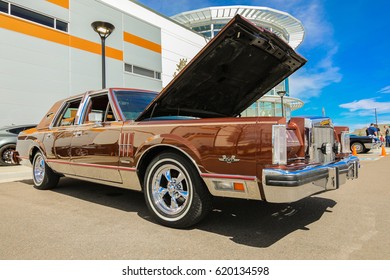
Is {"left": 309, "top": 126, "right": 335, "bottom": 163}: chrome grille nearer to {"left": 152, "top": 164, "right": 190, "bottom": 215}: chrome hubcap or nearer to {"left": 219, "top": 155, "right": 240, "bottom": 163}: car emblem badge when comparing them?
{"left": 219, "top": 155, "right": 240, "bottom": 163}: car emblem badge

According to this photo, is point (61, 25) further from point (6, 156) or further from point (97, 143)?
point (97, 143)

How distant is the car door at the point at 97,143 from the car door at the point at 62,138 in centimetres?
20

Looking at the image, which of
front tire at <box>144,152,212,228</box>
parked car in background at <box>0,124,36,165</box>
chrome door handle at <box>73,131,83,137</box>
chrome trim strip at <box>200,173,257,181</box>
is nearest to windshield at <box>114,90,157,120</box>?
chrome door handle at <box>73,131,83,137</box>

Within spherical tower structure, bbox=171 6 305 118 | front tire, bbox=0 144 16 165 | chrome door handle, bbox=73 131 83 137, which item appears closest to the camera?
chrome door handle, bbox=73 131 83 137

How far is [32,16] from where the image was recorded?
1330 centimetres

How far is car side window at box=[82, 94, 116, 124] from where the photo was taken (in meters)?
3.80

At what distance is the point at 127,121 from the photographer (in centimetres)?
358

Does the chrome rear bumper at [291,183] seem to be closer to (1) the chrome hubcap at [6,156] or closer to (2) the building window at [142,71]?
(1) the chrome hubcap at [6,156]

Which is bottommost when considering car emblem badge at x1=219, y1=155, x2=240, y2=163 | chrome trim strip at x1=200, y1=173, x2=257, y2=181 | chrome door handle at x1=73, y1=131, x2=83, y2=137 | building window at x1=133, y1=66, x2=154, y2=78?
chrome trim strip at x1=200, y1=173, x2=257, y2=181

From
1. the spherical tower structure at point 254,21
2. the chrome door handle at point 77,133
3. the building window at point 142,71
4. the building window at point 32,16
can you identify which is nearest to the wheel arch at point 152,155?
the chrome door handle at point 77,133

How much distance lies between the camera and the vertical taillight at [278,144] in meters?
2.43

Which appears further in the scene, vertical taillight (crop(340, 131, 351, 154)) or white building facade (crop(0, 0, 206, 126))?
white building facade (crop(0, 0, 206, 126))

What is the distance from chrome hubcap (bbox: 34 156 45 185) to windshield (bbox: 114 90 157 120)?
2.33m
